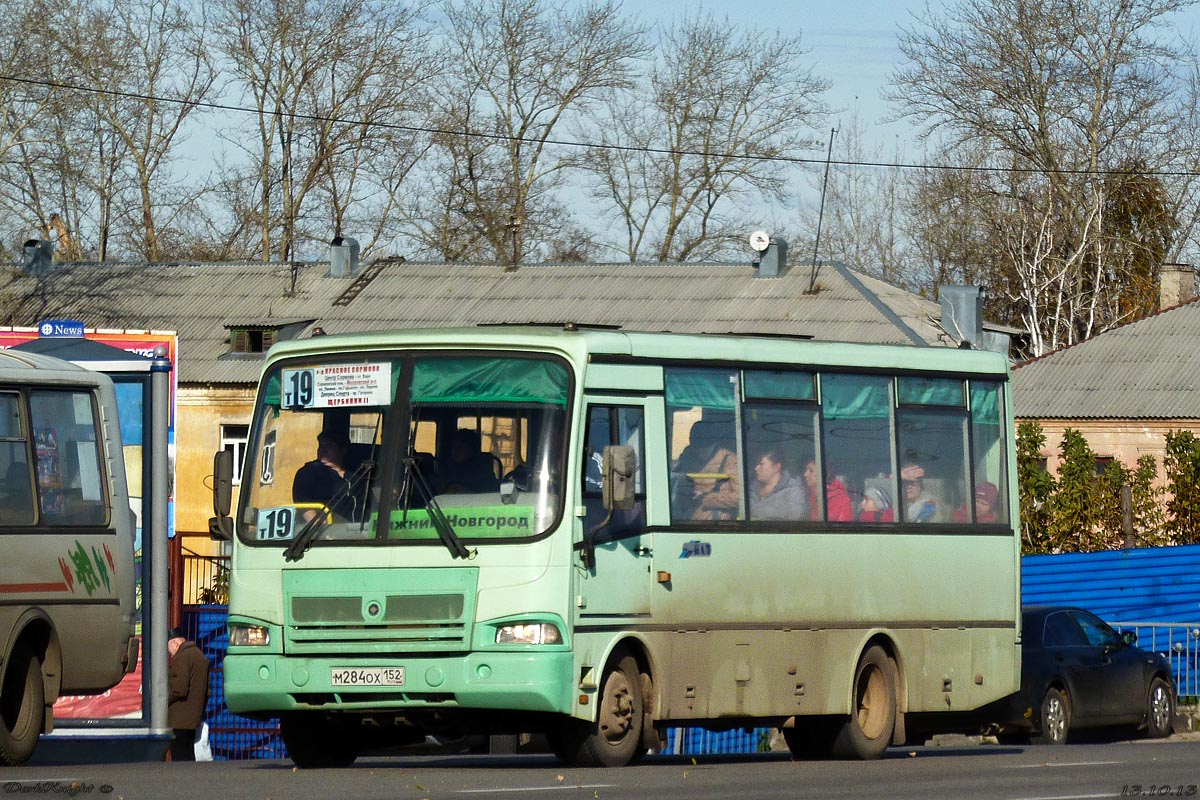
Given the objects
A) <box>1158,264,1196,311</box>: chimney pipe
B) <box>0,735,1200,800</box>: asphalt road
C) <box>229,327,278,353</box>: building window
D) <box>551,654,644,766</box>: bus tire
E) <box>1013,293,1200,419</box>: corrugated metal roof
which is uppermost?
<box>1158,264,1196,311</box>: chimney pipe

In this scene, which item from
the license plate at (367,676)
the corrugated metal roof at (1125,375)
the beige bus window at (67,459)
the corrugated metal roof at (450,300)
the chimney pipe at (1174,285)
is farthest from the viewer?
the chimney pipe at (1174,285)

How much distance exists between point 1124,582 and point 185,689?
513 inches

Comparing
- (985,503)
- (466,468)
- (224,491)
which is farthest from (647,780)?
(985,503)

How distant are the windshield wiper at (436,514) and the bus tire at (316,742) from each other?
1.52m

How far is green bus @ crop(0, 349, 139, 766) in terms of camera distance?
13898 mm

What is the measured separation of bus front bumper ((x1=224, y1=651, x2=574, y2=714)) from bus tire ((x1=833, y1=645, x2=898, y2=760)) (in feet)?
9.95

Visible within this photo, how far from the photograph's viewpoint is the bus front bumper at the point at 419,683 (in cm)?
A: 1210

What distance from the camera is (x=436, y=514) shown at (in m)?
12.5

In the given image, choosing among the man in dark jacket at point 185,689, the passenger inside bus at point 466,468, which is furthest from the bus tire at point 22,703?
the man in dark jacket at point 185,689

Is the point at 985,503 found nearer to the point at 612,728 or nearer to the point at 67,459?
the point at 612,728

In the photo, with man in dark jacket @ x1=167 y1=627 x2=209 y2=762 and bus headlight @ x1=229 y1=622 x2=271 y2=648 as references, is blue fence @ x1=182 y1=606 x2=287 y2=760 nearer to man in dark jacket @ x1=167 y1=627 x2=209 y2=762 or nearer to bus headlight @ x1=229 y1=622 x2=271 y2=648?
man in dark jacket @ x1=167 y1=627 x2=209 y2=762

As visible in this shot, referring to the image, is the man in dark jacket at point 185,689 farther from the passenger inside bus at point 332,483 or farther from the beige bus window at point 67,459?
the passenger inside bus at point 332,483

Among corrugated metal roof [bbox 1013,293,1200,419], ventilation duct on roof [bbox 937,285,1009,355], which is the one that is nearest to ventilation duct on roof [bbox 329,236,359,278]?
ventilation duct on roof [bbox 937,285,1009,355]

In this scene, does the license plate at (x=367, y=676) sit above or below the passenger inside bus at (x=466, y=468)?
below
